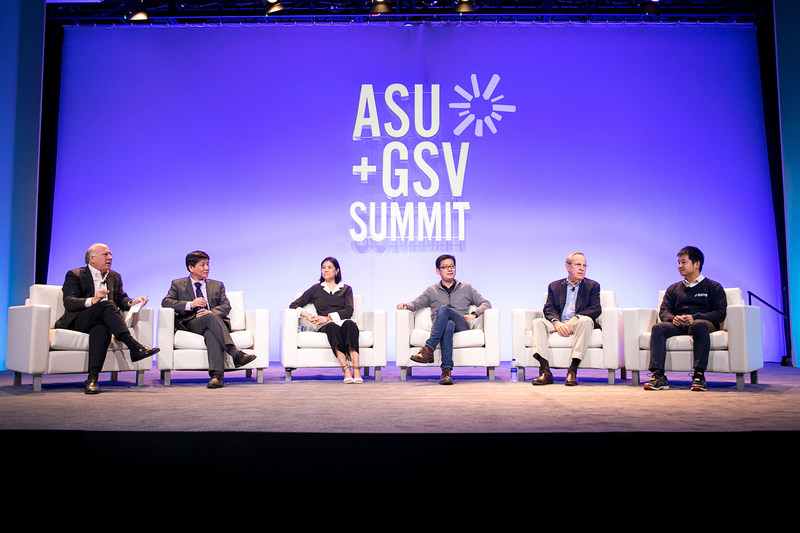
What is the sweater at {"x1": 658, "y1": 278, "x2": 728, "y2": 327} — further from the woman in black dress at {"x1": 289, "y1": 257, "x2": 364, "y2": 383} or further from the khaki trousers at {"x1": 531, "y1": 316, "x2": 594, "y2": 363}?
the woman in black dress at {"x1": 289, "y1": 257, "x2": 364, "y2": 383}

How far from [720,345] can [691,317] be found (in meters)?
0.27

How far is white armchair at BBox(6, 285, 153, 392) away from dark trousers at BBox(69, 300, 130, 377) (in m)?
0.14

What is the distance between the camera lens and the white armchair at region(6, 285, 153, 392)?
437 centimetres

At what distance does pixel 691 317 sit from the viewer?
461 cm

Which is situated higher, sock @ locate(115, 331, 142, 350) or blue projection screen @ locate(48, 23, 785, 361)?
blue projection screen @ locate(48, 23, 785, 361)

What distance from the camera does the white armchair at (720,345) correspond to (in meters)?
4.50

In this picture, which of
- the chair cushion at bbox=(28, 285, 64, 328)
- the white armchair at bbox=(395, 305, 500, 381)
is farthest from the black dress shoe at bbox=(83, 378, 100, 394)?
the white armchair at bbox=(395, 305, 500, 381)

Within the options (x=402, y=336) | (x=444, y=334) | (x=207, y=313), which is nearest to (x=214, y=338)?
(x=207, y=313)

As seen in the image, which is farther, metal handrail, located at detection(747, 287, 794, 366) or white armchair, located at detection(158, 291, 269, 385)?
metal handrail, located at detection(747, 287, 794, 366)

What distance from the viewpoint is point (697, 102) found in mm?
7535
